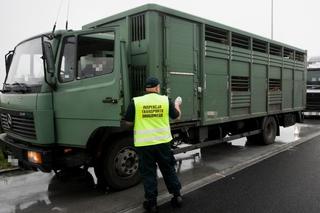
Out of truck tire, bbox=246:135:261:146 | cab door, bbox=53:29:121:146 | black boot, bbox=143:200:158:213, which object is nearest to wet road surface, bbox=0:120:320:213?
black boot, bbox=143:200:158:213

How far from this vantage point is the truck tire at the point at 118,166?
181 inches

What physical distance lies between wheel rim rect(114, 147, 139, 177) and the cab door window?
1275 millimetres

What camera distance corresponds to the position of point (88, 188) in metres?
5.06

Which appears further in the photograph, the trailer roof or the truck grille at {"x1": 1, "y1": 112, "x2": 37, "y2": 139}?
the trailer roof

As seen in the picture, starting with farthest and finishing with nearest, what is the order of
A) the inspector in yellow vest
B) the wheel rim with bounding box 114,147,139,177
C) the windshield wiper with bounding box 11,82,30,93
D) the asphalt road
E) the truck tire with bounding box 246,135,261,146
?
1. the truck tire with bounding box 246,135,261,146
2. the wheel rim with bounding box 114,147,139,177
3. the windshield wiper with bounding box 11,82,30,93
4. the asphalt road
5. the inspector in yellow vest

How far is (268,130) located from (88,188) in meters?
5.52

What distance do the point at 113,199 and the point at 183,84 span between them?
87.4 inches

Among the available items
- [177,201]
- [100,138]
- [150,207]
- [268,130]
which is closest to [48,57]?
[100,138]

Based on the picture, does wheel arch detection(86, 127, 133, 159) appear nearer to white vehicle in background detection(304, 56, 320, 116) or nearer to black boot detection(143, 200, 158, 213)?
black boot detection(143, 200, 158, 213)

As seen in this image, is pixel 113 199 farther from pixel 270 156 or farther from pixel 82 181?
pixel 270 156

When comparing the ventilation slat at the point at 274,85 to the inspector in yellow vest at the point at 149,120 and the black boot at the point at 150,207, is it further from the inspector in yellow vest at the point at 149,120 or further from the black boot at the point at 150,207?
the black boot at the point at 150,207

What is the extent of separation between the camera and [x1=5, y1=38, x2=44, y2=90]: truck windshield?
175 inches

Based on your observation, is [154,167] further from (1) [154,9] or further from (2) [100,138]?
(1) [154,9]

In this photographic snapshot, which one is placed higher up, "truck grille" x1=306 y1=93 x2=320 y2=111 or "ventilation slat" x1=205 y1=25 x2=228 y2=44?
"ventilation slat" x1=205 y1=25 x2=228 y2=44
